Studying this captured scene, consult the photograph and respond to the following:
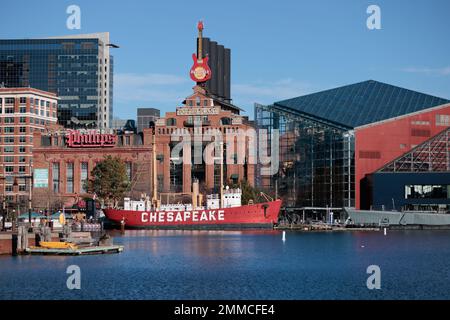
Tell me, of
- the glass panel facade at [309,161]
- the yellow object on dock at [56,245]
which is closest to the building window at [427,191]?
the glass panel facade at [309,161]

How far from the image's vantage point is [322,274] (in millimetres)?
75438

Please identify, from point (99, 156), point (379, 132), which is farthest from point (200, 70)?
point (379, 132)

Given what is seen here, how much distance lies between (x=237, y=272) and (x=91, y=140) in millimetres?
125021

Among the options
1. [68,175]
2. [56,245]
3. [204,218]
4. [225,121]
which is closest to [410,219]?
[204,218]

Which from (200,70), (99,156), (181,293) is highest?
(200,70)

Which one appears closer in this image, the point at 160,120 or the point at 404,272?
the point at 404,272

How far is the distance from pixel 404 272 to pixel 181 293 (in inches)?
918

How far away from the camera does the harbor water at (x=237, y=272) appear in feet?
207

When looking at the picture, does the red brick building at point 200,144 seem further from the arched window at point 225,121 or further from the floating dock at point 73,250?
the floating dock at point 73,250

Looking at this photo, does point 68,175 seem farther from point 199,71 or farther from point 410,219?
point 410,219

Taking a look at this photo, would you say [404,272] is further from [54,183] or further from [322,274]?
[54,183]

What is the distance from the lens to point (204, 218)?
15288 centimetres

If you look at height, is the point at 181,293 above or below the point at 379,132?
below

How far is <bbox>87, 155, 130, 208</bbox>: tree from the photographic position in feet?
563
